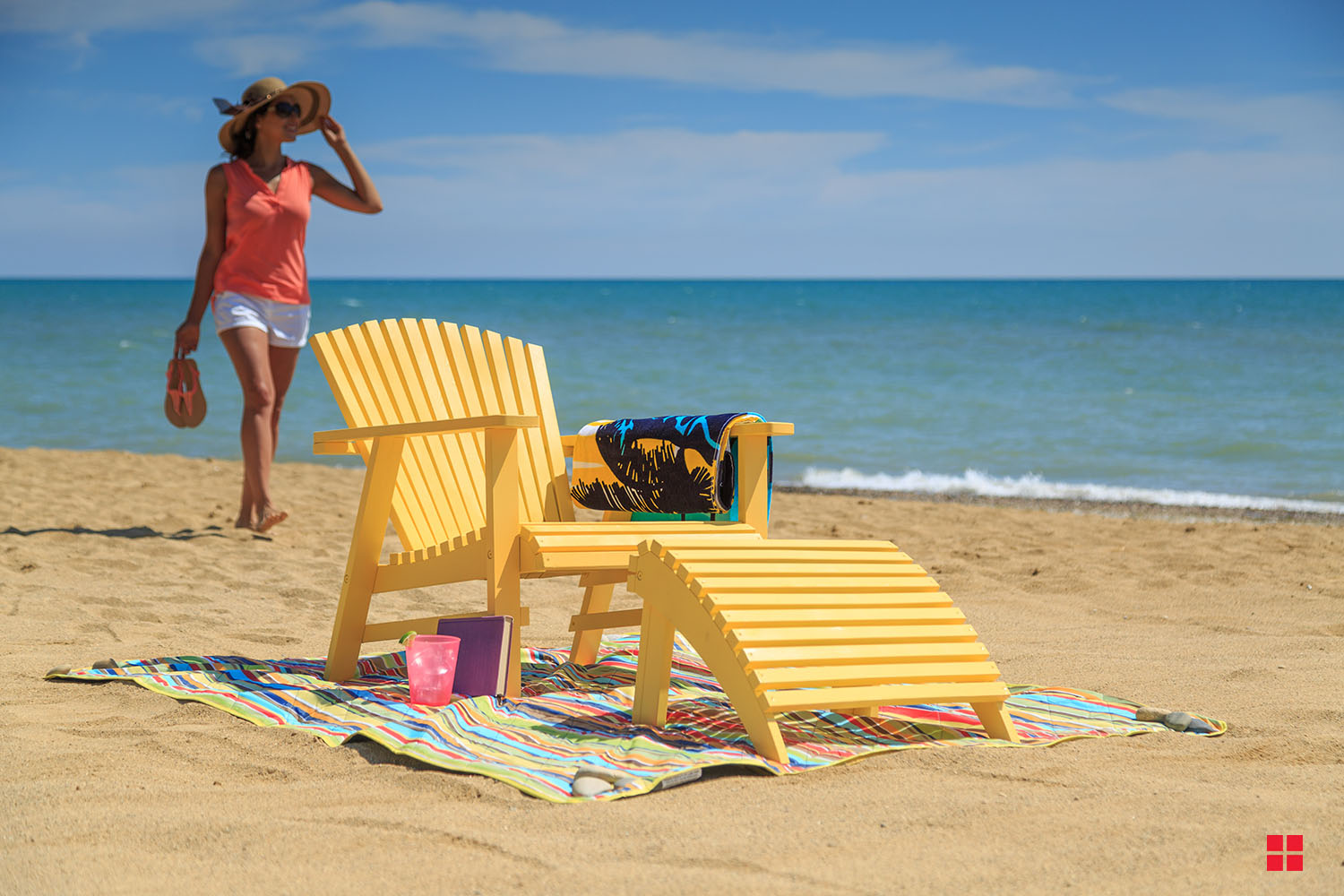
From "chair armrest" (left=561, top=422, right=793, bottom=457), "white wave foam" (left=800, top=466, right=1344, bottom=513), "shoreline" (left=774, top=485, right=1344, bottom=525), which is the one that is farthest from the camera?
"white wave foam" (left=800, top=466, right=1344, bottom=513)

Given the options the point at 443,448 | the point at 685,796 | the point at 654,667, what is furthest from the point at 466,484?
the point at 685,796

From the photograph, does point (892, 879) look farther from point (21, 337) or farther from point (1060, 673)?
point (21, 337)

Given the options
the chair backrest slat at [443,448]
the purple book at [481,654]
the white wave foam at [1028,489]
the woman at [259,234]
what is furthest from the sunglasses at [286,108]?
the white wave foam at [1028,489]

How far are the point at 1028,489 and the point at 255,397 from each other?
237 inches

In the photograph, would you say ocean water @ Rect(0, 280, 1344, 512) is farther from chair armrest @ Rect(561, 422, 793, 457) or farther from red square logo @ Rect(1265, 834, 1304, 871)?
red square logo @ Rect(1265, 834, 1304, 871)

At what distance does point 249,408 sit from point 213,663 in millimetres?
2216

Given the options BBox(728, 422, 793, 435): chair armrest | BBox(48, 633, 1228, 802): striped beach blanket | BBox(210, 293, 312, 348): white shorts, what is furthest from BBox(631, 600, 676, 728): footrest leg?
BBox(210, 293, 312, 348): white shorts

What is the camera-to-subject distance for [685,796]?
215 centimetres

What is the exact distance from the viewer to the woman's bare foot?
563cm

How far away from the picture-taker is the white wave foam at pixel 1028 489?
817cm

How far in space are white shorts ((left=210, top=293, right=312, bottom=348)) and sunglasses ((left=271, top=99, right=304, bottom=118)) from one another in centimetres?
81

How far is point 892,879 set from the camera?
1762 millimetres

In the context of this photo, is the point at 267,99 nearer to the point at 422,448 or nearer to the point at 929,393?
the point at 422,448

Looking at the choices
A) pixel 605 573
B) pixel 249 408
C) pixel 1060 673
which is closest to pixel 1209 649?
pixel 1060 673
